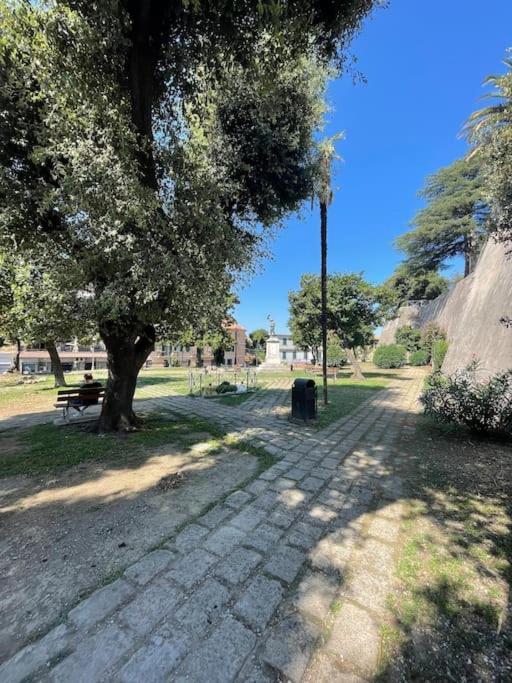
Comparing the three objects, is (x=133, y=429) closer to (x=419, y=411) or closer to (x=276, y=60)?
(x=276, y=60)

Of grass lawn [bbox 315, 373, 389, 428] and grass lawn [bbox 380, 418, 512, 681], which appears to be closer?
grass lawn [bbox 380, 418, 512, 681]

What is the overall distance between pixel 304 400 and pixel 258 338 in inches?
2618

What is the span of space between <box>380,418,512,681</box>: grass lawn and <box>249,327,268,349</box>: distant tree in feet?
224

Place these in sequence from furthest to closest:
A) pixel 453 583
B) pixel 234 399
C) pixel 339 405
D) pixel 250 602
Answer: pixel 234 399 → pixel 339 405 → pixel 453 583 → pixel 250 602

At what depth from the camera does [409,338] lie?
33812 mm

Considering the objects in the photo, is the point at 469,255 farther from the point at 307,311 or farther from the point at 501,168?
the point at 501,168

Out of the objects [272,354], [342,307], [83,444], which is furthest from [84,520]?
[272,354]

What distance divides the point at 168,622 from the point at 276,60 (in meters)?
6.50

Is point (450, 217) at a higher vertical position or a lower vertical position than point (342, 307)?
higher

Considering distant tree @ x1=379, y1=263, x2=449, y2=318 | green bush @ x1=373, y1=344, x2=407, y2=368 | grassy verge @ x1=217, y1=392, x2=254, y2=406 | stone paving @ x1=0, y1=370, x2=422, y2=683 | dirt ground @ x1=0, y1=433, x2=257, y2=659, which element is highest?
distant tree @ x1=379, y1=263, x2=449, y2=318

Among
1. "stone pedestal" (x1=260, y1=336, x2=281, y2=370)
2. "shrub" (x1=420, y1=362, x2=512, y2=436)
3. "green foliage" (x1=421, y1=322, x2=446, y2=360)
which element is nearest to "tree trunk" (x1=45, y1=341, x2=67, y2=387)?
"stone pedestal" (x1=260, y1=336, x2=281, y2=370)

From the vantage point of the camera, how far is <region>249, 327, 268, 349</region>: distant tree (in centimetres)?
7321

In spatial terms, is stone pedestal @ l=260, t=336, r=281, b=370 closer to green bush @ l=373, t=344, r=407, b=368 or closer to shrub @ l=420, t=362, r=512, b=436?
green bush @ l=373, t=344, r=407, b=368

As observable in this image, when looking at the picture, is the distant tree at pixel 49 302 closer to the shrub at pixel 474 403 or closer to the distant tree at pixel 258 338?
the shrub at pixel 474 403
